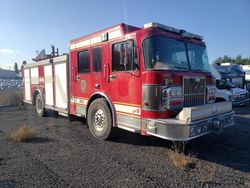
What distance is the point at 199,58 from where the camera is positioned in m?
6.16

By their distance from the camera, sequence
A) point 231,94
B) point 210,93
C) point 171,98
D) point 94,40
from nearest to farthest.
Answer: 1. point 171,98
2. point 210,93
3. point 94,40
4. point 231,94

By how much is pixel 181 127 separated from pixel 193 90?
148cm

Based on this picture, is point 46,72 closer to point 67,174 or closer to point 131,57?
point 131,57

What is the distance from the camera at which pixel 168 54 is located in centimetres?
516

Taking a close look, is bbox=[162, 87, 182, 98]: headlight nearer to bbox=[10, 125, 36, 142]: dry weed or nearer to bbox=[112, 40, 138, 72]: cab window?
bbox=[112, 40, 138, 72]: cab window

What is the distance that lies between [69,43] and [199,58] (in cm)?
417

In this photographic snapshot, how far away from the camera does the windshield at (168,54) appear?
16.2 ft

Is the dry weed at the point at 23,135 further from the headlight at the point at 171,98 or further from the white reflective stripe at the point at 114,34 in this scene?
the headlight at the point at 171,98

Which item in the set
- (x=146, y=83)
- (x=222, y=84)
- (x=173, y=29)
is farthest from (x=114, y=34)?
(x=222, y=84)

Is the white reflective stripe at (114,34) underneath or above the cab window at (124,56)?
above

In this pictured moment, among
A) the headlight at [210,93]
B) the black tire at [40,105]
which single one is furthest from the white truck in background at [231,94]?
the black tire at [40,105]

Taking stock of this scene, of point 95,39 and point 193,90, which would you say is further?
point 95,39

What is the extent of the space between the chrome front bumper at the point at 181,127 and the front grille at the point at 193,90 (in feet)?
1.97

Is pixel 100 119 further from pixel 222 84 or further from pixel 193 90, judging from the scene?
pixel 222 84
